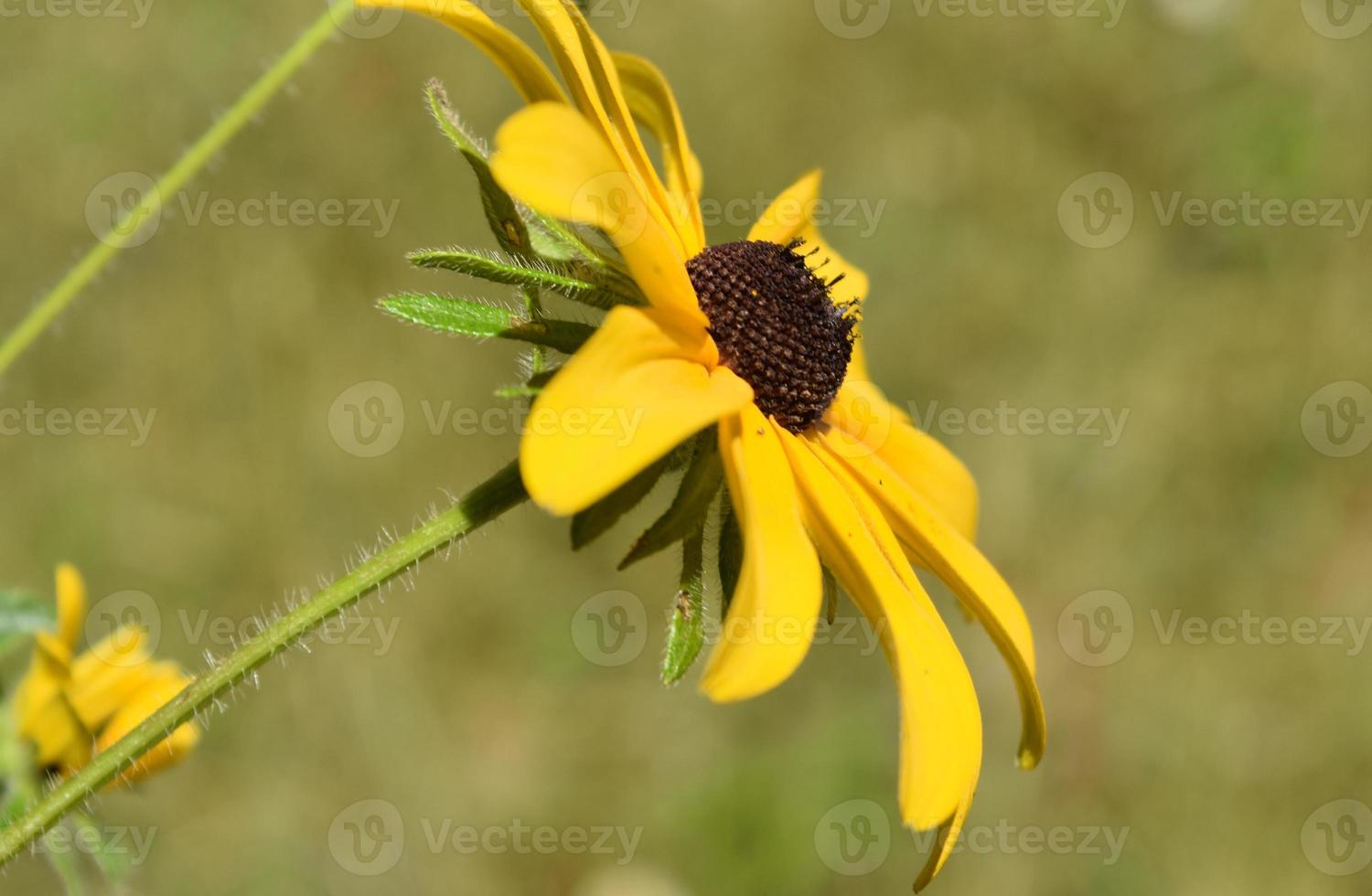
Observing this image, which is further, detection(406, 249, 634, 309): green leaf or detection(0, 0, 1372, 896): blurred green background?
detection(0, 0, 1372, 896): blurred green background

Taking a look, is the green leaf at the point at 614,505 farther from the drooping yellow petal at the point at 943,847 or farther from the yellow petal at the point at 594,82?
the drooping yellow petal at the point at 943,847

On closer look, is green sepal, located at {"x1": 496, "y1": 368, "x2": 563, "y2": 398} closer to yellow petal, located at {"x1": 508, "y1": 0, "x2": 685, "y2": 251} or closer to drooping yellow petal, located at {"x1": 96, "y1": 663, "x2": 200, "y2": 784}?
yellow petal, located at {"x1": 508, "y1": 0, "x2": 685, "y2": 251}

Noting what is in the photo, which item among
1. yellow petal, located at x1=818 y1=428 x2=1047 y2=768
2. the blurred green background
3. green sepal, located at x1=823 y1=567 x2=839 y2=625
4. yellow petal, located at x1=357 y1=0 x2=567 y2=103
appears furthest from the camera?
the blurred green background

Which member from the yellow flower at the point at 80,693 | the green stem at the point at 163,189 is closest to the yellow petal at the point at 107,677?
the yellow flower at the point at 80,693

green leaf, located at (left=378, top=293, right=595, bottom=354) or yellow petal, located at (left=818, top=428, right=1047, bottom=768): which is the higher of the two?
green leaf, located at (left=378, top=293, right=595, bottom=354)

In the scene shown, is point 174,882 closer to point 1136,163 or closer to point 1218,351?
point 1218,351

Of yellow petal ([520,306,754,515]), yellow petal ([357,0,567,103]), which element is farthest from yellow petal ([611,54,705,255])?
yellow petal ([520,306,754,515])

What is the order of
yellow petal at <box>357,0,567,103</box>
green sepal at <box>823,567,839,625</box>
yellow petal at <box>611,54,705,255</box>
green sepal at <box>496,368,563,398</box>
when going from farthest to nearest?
yellow petal at <box>611,54,705,255</box>, green sepal at <box>823,567,839,625</box>, yellow petal at <box>357,0,567,103</box>, green sepal at <box>496,368,563,398</box>
